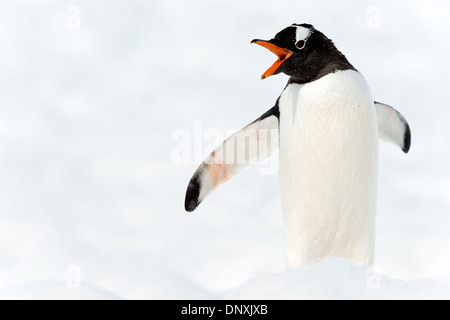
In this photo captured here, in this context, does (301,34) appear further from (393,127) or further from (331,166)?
(393,127)

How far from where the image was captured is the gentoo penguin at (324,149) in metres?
2.64

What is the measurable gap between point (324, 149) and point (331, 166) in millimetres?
88

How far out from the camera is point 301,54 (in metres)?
2.67

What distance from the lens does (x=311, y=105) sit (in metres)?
2.64

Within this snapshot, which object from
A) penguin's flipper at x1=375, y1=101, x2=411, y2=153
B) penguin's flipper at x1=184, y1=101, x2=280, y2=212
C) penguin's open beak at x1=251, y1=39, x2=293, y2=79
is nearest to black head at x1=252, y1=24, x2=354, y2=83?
penguin's open beak at x1=251, y1=39, x2=293, y2=79

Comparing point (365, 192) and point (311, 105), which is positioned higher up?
point (311, 105)

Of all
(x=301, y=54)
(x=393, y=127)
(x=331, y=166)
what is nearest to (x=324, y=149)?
(x=331, y=166)

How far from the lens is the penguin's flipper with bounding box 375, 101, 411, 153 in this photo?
3.31 m

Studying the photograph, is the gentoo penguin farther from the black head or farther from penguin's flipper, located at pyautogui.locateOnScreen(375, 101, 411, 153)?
penguin's flipper, located at pyautogui.locateOnScreen(375, 101, 411, 153)

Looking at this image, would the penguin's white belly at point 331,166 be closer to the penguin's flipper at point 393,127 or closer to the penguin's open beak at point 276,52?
the penguin's open beak at point 276,52
